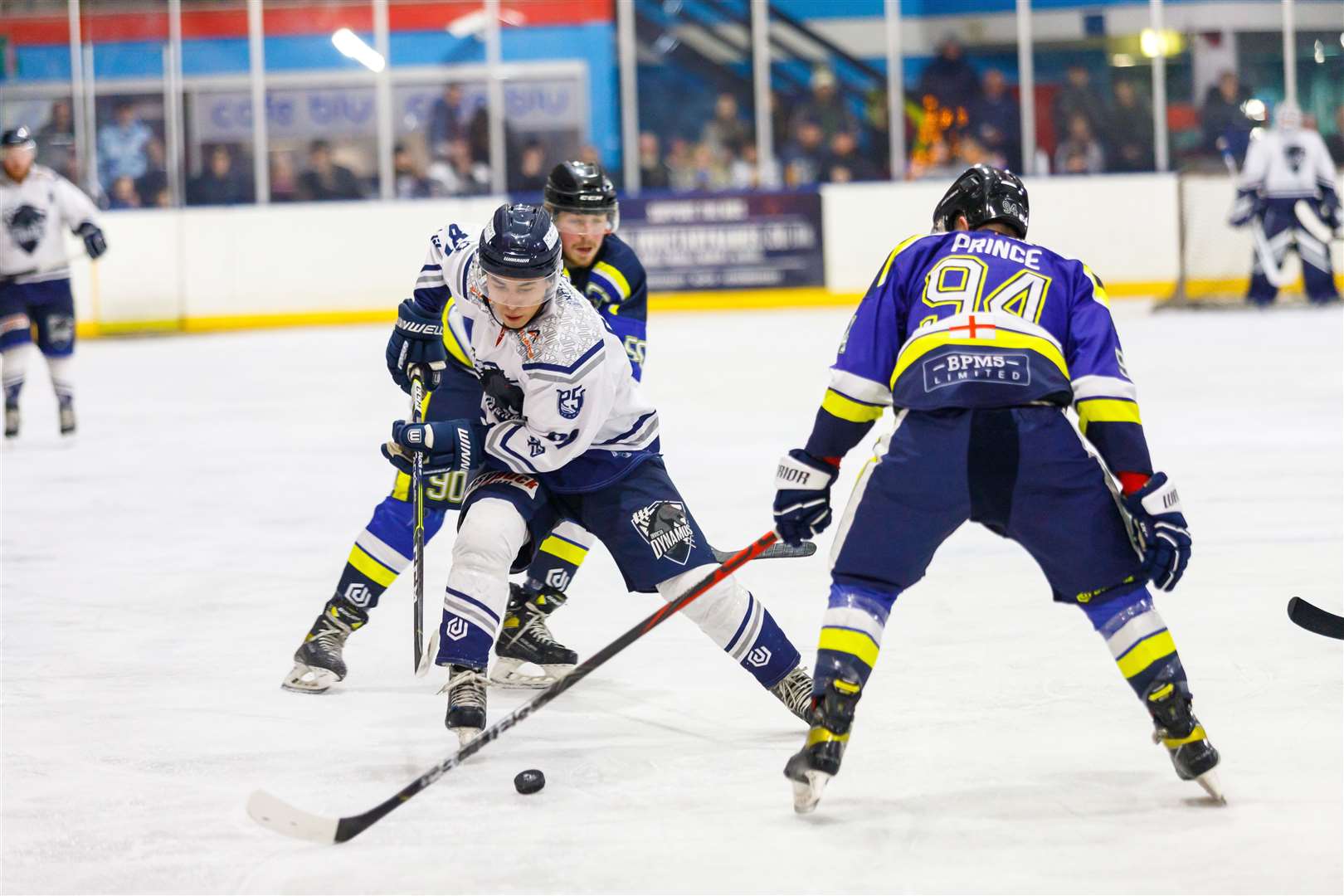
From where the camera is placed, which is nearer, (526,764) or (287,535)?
(526,764)

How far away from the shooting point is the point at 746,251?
1307cm

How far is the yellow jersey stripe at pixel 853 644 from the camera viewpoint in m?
2.56

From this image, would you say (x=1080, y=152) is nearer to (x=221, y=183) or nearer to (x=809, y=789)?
(x=221, y=183)

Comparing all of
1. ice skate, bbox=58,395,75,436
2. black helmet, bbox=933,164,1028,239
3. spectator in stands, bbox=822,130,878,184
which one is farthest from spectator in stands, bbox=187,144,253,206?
black helmet, bbox=933,164,1028,239

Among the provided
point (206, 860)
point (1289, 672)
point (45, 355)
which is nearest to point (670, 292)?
point (45, 355)

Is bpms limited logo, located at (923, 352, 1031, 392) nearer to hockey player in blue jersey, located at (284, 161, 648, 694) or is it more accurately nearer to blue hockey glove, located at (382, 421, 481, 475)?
blue hockey glove, located at (382, 421, 481, 475)

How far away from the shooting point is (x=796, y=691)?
9.82ft

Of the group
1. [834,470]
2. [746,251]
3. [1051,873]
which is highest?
[746,251]

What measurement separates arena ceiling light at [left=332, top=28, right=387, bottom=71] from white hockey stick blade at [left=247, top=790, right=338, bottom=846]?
461 inches

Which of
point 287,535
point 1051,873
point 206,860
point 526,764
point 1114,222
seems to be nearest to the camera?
point 1051,873

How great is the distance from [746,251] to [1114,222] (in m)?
2.70

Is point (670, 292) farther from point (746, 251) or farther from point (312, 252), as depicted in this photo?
point (312, 252)

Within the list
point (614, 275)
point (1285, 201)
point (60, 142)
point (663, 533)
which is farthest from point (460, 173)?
point (663, 533)

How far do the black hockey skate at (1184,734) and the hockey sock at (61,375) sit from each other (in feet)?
19.2
